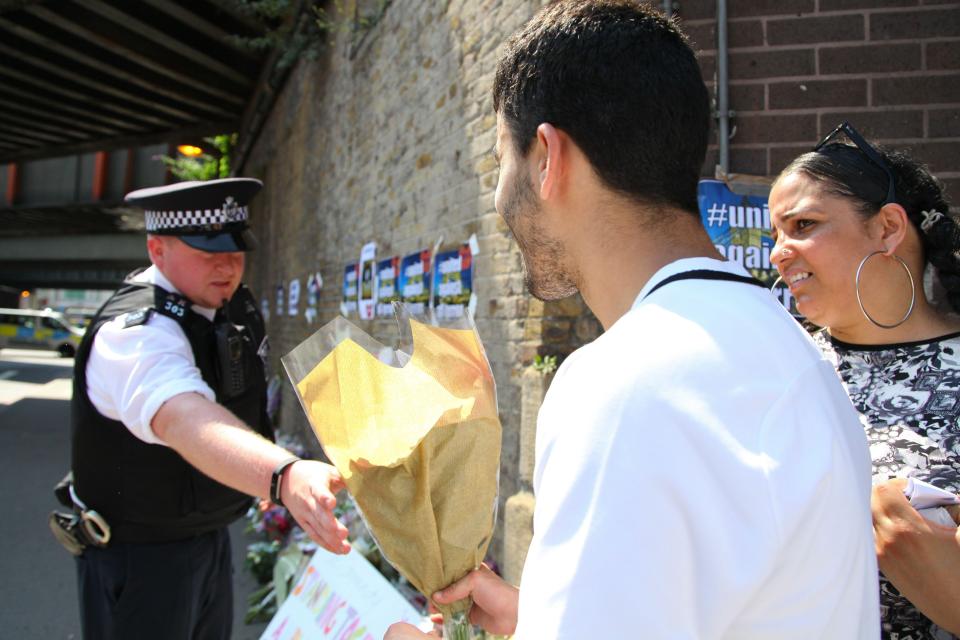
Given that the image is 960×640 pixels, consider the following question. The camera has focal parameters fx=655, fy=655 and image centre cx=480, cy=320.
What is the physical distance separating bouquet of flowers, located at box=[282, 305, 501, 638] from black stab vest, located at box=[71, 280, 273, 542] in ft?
4.77

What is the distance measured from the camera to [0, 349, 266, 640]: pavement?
14.5 ft

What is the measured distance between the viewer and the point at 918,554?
1266 millimetres

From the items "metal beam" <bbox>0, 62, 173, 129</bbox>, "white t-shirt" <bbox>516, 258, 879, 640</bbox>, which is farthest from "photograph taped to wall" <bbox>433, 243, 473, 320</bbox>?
"metal beam" <bbox>0, 62, 173, 129</bbox>

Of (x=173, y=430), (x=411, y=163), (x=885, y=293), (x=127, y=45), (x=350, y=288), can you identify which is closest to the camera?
(x=885, y=293)

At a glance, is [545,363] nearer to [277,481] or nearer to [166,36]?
[277,481]

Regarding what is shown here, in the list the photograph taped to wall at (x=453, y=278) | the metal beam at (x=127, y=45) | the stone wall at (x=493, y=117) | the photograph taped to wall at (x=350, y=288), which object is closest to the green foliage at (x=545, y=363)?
the stone wall at (x=493, y=117)

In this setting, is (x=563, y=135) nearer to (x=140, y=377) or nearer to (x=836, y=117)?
(x=140, y=377)

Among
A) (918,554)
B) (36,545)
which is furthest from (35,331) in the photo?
(918,554)

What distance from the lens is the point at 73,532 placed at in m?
2.46

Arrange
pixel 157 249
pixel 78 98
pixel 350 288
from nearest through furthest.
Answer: pixel 157 249 < pixel 350 288 < pixel 78 98

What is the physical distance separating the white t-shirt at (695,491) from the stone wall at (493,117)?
2465mm

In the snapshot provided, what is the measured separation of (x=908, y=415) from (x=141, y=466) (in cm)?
242

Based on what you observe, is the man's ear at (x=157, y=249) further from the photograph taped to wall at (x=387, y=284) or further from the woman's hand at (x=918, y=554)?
the woman's hand at (x=918, y=554)

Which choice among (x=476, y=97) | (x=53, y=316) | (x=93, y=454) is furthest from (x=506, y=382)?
(x=53, y=316)
